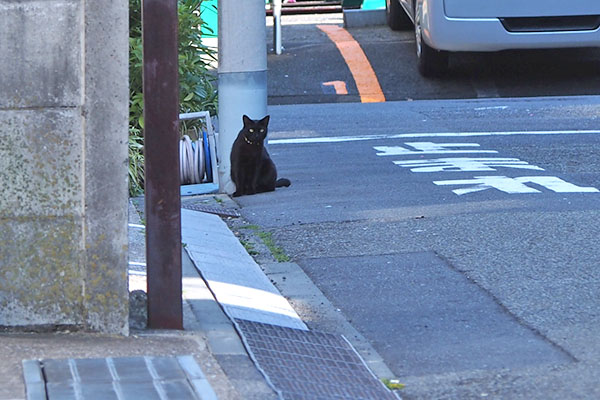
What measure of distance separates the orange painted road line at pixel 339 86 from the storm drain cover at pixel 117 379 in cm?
1070

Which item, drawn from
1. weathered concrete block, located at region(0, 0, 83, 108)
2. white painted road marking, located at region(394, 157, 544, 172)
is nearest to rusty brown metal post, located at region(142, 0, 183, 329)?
weathered concrete block, located at region(0, 0, 83, 108)

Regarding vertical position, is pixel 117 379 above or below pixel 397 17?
below

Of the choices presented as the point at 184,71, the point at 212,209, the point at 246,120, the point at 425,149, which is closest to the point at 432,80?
the point at 425,149

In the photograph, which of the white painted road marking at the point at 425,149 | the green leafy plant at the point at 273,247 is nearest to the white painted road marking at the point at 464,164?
the white painted road marking at the point at 425,149

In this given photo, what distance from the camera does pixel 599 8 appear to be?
1279cm

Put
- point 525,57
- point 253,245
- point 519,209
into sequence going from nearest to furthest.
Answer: point 253,245 < point 519,209 < point 525,57

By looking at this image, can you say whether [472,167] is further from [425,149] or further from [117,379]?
[117,379]

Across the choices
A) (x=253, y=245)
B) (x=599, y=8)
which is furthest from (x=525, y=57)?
(x=253, y=245)

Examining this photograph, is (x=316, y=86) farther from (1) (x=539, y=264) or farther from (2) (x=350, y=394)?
(2) (x=350, y=394)

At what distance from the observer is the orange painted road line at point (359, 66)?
14.4 m

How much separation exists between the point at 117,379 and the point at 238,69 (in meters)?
4.76

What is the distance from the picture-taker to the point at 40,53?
4.10m

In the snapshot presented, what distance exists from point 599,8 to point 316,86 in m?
3.80

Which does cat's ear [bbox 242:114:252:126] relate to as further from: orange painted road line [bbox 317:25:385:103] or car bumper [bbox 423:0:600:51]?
orange painted road line [bbox 317:25:385:103]
